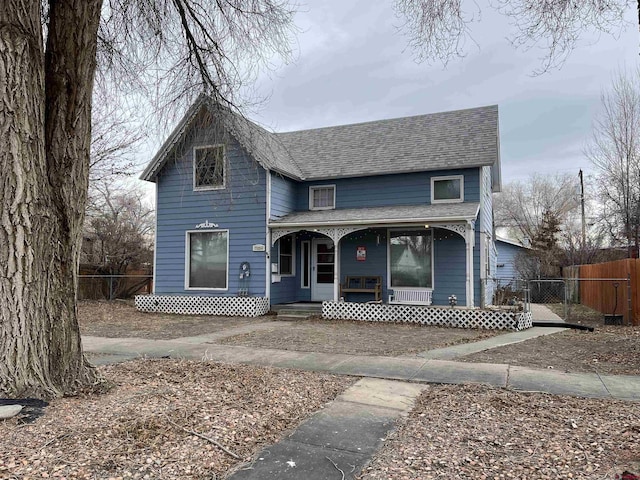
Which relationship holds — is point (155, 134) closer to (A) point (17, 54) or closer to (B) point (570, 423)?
(A) point (17, 54)

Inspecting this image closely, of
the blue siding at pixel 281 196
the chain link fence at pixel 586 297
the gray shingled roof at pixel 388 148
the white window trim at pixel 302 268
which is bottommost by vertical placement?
the chain link fence at pixel 586 297

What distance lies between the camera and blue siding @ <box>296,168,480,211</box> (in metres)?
13.5

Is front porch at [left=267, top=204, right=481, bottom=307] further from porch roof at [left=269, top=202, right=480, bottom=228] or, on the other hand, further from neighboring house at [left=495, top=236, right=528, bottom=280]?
neighboring house at [left=495, top=236, right=528, bottom=280]

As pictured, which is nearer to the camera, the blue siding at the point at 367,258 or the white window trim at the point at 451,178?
the white window trim at the point at 451,178

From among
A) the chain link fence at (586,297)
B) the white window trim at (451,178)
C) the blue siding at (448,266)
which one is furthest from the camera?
the white window trim at (451,178)

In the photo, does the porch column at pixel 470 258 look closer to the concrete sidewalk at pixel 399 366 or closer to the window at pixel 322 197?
the concrete sidewalk at pixel 399 366

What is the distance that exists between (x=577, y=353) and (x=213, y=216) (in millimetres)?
11000

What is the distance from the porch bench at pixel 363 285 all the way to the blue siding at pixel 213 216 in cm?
261

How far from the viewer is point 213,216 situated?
49.3ft

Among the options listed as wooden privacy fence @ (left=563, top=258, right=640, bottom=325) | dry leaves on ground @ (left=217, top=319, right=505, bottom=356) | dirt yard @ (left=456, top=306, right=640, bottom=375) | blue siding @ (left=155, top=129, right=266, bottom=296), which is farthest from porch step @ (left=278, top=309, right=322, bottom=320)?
wooden privacy fence @ (left=563, top=258, right=640, bottom=325)

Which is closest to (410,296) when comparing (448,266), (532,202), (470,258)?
(448,266)

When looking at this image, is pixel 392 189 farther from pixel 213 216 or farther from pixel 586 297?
pixel 586 297

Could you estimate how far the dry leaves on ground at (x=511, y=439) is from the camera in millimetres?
3240

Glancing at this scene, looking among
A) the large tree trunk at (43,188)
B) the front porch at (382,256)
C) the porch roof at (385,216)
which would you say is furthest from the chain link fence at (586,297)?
the large tree trunk at (43,188)
